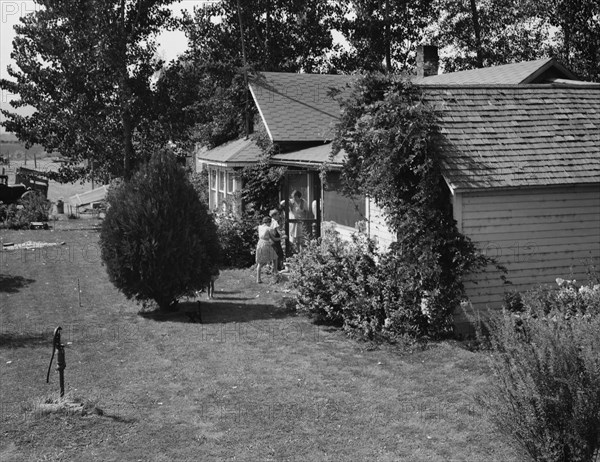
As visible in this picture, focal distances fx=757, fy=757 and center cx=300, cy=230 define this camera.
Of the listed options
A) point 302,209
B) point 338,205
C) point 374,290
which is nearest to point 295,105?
point 302,209

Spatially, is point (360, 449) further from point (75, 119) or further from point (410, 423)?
point (75, 119)

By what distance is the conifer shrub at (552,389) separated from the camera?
6.29m

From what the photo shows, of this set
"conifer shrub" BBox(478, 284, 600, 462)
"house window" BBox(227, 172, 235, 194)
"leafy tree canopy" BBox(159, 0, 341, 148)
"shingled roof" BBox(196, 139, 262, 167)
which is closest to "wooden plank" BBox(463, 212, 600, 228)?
"conifer shrub" BBox(478, 284, 600, 462)

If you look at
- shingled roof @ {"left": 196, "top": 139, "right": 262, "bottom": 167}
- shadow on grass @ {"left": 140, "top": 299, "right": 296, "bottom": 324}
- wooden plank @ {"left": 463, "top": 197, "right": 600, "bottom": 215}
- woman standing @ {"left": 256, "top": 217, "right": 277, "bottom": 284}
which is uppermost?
shingled roof @ {"left": 196, "top": 139, "right": 262, "bottom": 167}

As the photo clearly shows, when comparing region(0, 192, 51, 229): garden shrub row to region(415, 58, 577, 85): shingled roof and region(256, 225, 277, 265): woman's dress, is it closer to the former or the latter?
region(256, 225, 277, 265): woman's dress

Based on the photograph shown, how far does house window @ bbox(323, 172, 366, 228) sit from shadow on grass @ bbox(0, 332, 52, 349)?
6.33 meters

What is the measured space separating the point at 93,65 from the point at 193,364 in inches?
942

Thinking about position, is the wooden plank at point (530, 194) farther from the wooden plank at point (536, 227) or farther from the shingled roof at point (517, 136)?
the wooden plank at point (536, 227)

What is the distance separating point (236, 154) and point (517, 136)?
10.9 metres

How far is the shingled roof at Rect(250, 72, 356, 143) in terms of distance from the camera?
21.9 metres

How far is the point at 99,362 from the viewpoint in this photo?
11.3m

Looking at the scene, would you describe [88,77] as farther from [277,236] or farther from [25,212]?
[277,236]

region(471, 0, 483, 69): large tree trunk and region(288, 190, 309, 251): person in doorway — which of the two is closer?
region(288, 190, 309, 251): person in doorway

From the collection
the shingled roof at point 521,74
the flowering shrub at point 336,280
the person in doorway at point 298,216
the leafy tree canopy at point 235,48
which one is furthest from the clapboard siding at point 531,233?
the leafy tree canopy at point 235,48
